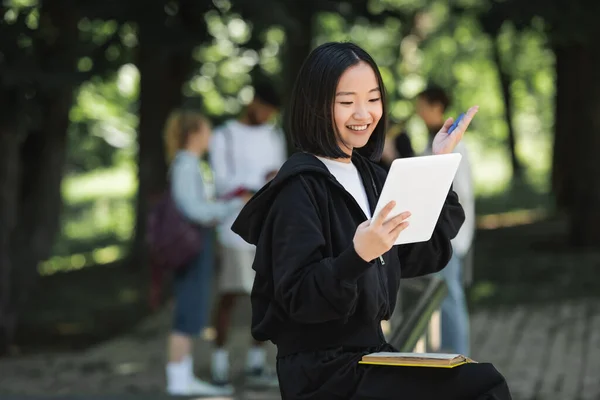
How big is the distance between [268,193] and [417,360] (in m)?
0.55

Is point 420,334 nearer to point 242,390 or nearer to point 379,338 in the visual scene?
point 379,338

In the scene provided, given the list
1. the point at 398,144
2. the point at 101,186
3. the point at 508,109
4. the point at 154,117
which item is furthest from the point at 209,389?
the point at 101,186

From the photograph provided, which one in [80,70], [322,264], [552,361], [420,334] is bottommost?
[552,361]

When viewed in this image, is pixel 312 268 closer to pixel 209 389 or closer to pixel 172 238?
pixel 172 238

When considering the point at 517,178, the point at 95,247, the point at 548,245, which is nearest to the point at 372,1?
the point at 548,245

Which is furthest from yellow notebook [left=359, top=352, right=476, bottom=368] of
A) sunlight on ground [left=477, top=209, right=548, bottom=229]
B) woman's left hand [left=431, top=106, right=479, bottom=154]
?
sunlight on ground [left=477, top=209, right=548, bottom=229]

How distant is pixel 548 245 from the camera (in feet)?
56.7

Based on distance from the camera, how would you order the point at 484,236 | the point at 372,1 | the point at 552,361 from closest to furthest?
the point at 552,361 < the point at 372,1 < the point at 484,236

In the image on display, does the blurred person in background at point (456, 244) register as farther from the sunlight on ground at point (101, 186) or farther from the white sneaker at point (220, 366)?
the sunlight on ground at point (101, 186)

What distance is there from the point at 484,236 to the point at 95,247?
7152mm

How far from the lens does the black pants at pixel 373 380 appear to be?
9.86 feet

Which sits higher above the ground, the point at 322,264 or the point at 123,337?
the point at 322,264

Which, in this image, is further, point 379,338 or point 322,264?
point 379,338

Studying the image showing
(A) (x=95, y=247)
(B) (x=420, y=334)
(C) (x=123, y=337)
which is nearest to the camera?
(B) (x=420, y=334)
